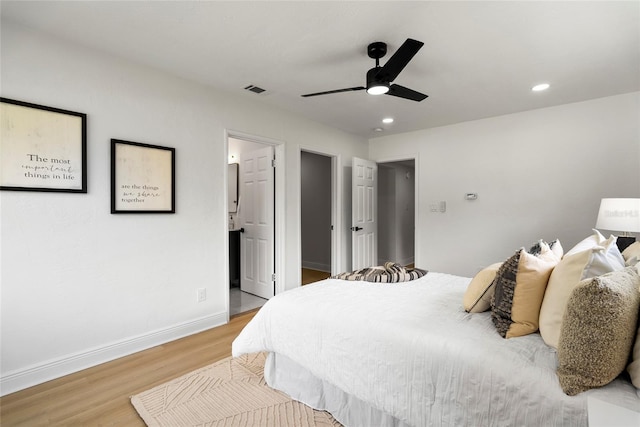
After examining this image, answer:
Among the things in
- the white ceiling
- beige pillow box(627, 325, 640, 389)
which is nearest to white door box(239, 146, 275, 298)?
the white ceiling

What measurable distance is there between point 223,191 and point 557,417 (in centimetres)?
287

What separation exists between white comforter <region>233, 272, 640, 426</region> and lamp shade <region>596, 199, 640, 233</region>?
72.7 inches

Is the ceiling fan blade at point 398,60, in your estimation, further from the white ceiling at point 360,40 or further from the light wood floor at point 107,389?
the light wood floor at point 107,389

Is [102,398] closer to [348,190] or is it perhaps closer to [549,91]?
[348,190]

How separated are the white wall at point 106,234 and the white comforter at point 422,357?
1.12 meters

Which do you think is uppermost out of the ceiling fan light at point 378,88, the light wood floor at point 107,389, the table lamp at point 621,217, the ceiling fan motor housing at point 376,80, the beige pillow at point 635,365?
the ceiling fan motor housing at point 376,80

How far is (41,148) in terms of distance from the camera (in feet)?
6.61

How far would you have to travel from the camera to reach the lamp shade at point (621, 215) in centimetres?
248

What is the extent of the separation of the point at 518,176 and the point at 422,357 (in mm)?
3336

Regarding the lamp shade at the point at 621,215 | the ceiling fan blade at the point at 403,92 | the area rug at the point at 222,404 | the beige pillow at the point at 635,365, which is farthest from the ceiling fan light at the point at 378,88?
the lamp shade at the point at 621,215

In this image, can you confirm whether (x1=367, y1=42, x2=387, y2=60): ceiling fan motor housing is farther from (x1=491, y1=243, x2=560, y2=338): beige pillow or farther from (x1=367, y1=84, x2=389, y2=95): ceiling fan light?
(x1=491, y1=243, x2=560, y2=338): beige pillow

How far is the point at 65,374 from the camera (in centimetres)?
215

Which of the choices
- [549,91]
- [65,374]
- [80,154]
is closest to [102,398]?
[65,374]

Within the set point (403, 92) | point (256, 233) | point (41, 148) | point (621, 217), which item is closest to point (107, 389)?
point (41, 148)
